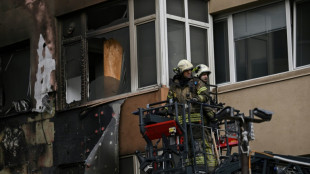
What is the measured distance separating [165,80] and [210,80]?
150cm

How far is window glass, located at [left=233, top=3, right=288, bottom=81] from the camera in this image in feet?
66.6

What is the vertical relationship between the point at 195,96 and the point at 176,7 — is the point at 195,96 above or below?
below

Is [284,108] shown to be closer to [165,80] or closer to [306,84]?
[306,84]

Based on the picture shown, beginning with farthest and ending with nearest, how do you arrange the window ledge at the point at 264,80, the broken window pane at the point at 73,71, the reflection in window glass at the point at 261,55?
1. the broken window pane at the point at 73,71
2. the reflection in window glass at the point at 261,55
3. the window ledge at the point at 264,80

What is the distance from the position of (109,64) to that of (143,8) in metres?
1.81

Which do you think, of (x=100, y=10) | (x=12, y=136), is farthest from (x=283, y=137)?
(x=12, y=136)

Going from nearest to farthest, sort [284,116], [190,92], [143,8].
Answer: [190,92] → [284,116] → [143,8]

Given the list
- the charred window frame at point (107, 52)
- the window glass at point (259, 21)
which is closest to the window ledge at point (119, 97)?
the charred window frame at point (107, 52)

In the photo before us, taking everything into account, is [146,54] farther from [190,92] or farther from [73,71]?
[190,92]

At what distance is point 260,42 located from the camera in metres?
20.8

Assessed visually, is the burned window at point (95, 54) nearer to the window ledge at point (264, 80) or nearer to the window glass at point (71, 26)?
the window glass at point (71, 26)

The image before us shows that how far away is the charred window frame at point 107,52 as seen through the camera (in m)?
21.0

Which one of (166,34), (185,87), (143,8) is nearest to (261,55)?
(166,34)

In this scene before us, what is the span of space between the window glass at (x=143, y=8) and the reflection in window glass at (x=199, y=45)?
1.15 meters
